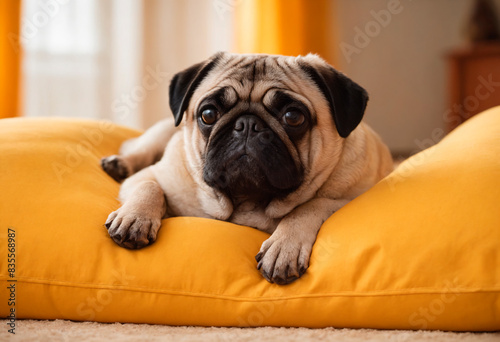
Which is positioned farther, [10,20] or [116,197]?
[10,20]

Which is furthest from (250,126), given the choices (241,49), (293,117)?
(241,49)

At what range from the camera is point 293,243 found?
1.86 metres

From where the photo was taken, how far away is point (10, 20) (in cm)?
477

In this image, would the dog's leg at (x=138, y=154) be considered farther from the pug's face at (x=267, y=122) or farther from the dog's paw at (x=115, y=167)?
the pug's face at (x=267, y=122)

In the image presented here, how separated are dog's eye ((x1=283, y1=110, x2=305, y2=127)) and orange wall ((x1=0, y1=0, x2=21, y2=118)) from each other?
3642 mm

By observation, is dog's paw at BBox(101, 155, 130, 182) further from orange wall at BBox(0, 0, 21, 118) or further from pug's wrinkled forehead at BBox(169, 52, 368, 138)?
orange wall at BBox(0, 0, 21, 118)

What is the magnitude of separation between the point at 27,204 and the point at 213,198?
0.77 metres

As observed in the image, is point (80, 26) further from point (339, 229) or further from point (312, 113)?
point (339, 229)

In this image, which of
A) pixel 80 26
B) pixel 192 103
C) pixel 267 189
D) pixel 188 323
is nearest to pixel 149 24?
pixel 80 26

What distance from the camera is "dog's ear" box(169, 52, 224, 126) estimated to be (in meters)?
2.35

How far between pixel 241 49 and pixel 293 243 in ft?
15.2

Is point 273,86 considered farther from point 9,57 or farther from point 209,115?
point 9,57

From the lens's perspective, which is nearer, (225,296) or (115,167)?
(225,296)

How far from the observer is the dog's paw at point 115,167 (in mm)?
2738
